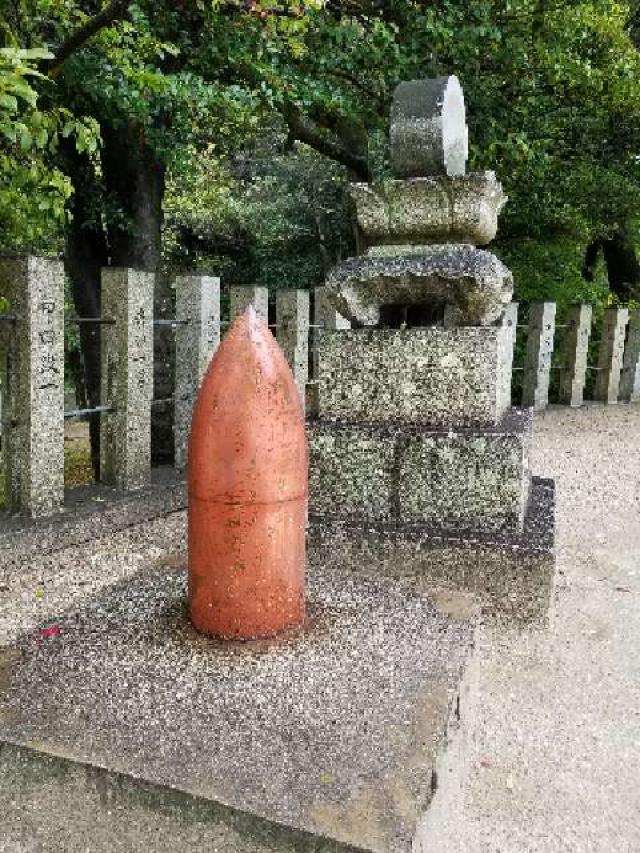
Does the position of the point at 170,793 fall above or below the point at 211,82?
below

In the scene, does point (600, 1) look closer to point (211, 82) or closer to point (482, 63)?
point (482, 63)

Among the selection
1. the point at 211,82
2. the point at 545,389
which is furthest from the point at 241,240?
the point at 211,82

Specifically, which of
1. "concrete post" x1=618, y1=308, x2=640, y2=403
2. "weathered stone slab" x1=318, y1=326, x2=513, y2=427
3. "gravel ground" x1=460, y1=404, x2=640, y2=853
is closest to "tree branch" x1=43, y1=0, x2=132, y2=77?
"weathered stone slab" x1=318, y1=326, x2=513, y2=427

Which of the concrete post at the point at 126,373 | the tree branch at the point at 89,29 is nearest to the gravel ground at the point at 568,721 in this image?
the concrete post at the point at 126,373

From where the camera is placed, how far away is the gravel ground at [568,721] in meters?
2.22

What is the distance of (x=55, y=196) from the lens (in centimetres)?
444

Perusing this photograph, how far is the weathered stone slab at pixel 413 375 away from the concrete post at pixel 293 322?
2.02 meters

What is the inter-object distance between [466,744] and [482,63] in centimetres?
705

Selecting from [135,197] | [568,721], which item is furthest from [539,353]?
[568,721]

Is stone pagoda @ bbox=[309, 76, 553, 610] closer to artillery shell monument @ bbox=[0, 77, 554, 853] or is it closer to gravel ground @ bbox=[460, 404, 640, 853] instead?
artillery shell monument @ bbox=[0, 77, 554, 853]

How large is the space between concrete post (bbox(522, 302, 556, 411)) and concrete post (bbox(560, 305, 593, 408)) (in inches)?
13.9

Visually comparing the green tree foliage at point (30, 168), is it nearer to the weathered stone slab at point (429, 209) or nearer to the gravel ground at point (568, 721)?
the weathered stone slab at point (429, 209)

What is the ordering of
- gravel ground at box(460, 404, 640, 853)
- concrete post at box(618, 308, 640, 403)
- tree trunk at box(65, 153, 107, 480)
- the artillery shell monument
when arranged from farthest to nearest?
1. concrete post at box(618, 308, 640, 403)
2. tree trunk at box(65, 153, 107, 480)
3. gravel ground at box(460, 404, 640, 853)
4. the artillery shell monument

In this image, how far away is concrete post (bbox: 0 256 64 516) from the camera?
340cm
